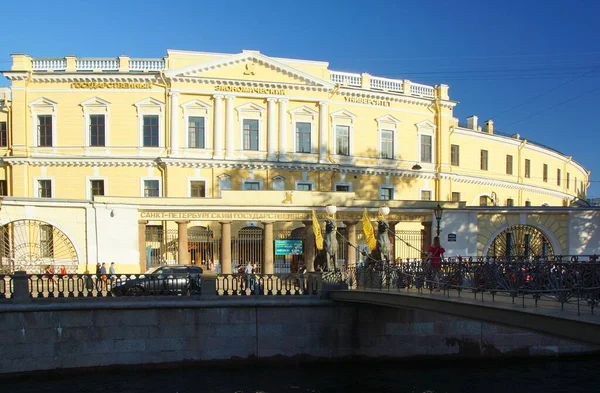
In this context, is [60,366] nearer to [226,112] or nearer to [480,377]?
[480,377]

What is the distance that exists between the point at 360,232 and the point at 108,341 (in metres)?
17.8

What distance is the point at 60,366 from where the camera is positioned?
54.2 feet

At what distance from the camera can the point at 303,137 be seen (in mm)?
34875

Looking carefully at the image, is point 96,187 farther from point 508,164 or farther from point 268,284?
point 508,164

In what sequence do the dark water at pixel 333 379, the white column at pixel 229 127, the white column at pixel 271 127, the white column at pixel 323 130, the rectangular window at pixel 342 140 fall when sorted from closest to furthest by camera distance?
the dark water at pixel 333 379 < the white column at pixel 229 127 < the white column at pixel 271 127 < the white column at pixel 323 130 < the rectangular window at pixel 342 140

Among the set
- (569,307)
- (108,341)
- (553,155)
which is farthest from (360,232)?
(553,155)

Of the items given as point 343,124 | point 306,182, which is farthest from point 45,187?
point 343,124

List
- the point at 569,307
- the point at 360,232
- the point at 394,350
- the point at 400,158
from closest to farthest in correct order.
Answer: the point at 569,307 → the point at 394,350 → the point at 360,232 → the point at 400,158

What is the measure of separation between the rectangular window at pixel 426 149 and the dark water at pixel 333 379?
20898mm

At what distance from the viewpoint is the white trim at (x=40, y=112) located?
3253 cm

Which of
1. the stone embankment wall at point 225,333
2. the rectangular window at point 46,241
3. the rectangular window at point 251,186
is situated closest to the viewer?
the stone embankment wall at point 225,333

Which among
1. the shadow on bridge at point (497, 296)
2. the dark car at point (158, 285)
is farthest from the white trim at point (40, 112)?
the shadow on bridge at point (497, 296)

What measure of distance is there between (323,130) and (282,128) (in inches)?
94.8

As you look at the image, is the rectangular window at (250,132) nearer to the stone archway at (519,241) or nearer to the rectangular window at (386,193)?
the rectangular window at (386,193)
